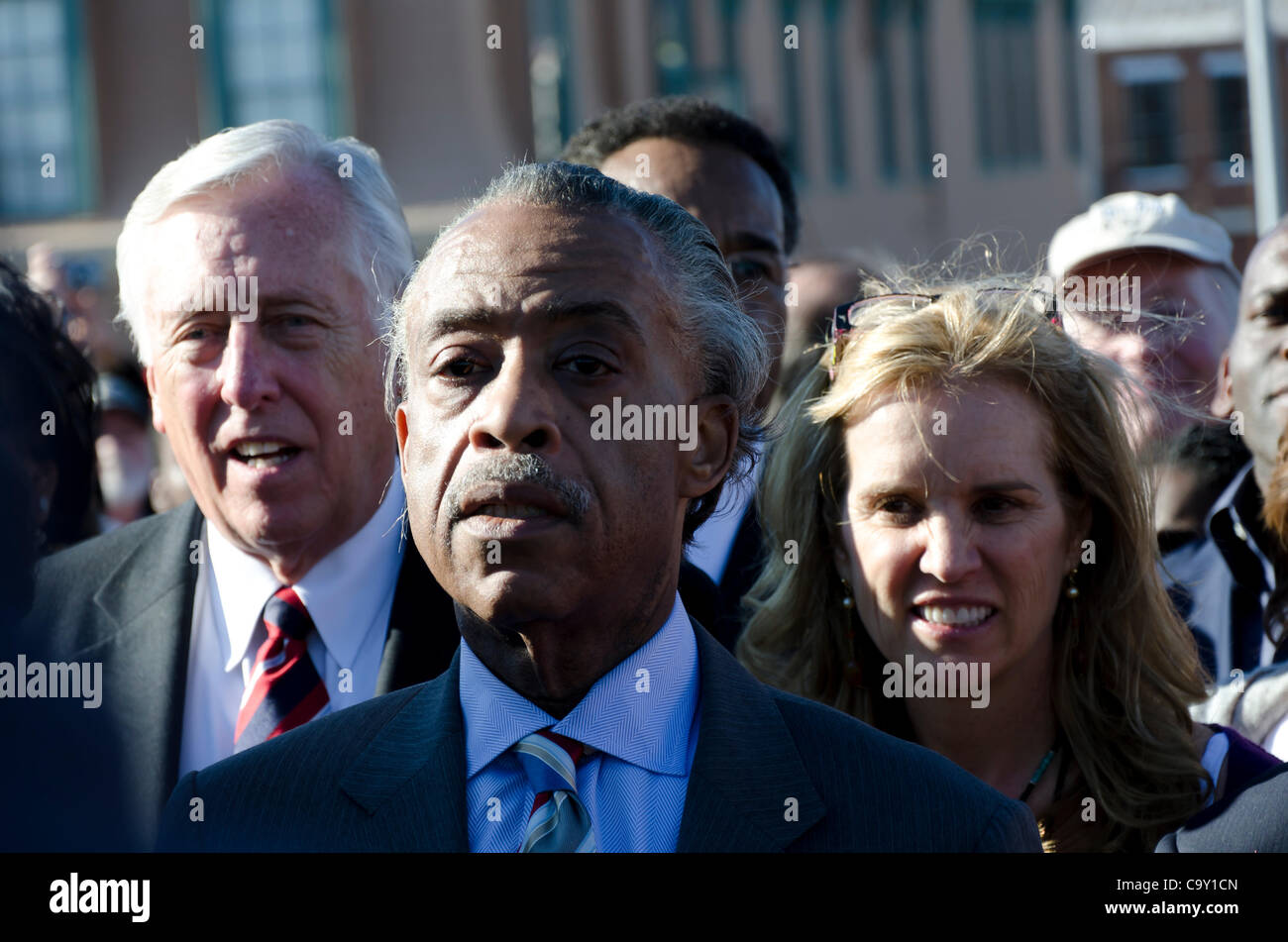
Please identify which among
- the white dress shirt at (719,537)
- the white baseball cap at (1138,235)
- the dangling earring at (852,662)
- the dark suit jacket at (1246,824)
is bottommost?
the dark suit jacket at (1246,824)

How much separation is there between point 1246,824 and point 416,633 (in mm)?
1448

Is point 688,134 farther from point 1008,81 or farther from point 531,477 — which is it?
point 1008,81

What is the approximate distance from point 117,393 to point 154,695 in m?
3.32

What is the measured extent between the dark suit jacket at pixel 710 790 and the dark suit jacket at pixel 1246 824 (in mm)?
284

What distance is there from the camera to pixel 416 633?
9.45 feet

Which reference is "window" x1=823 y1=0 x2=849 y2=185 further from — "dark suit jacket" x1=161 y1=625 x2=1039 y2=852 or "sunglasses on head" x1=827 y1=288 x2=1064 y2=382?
"dark suit jacket" x1=161 y1=625 x2=1039 y2=852

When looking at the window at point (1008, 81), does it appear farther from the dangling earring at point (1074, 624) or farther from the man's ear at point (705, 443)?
the man's ear at point (705, 443)

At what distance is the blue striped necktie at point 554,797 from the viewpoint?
6.77 ft

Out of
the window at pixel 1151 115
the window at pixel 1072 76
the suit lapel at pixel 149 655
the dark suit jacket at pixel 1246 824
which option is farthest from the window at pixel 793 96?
the dark suit jacket at pixel 1246 824

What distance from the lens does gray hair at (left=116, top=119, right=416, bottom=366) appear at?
3088 mm

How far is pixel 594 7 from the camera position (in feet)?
57.6

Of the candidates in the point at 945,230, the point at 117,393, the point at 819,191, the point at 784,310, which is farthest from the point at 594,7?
the point at 784,310

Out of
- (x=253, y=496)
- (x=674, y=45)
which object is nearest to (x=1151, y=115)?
(x=674, y=45)
